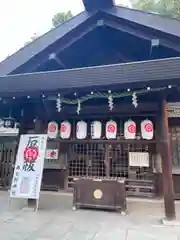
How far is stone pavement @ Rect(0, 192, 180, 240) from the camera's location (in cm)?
326

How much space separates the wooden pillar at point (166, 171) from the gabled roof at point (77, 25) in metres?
1.68

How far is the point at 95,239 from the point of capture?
10.3 feet

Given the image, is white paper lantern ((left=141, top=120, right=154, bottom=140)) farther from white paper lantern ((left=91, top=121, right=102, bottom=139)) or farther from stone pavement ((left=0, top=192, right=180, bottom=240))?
stone pavement ((left=0, top=192, right=180, bottom=240))

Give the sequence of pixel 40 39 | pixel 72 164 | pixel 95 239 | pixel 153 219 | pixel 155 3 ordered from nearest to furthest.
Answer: pixel 95 239
pixel 153 219
pixel 40 39
pixel 72 164
pixel 155 3

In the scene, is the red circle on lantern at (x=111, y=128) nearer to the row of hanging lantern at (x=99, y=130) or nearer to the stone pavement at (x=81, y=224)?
the row of hanging lantern at (x=99, y=130)

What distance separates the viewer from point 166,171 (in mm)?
4254

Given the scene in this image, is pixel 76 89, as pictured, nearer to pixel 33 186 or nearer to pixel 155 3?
pixel 33 186

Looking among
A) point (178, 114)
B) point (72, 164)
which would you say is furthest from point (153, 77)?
point (72, 164)

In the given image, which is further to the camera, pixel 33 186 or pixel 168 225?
pixel 33 186

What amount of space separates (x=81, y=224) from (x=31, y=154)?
1.96 metres

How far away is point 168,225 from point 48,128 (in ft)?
11.3

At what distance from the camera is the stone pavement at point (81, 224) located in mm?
3256

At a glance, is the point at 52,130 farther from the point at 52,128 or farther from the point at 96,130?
the point at 96,130

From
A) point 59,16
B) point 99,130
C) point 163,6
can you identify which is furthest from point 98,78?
point 59,16
